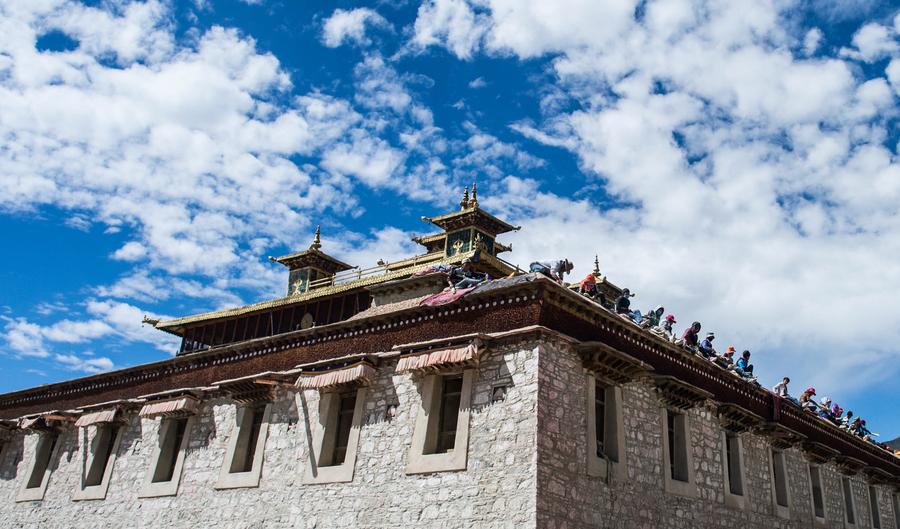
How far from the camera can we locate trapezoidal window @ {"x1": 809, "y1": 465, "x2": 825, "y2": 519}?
22125 millimetres

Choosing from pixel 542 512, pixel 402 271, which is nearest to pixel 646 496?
pixel 542 512

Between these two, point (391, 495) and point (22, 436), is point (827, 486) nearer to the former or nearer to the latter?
point (391, 495)

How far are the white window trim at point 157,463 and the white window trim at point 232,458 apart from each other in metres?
1.69

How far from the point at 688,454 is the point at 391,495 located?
22.3ft

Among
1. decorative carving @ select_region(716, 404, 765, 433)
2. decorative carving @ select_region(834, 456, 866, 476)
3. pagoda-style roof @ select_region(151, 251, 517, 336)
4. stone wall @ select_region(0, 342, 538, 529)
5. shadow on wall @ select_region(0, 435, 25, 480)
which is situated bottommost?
stone wall @ select_region(0, 342, 538, 529)

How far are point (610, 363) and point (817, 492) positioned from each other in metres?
11.1

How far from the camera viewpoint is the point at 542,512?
44.0 feet

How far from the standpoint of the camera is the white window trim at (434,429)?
587 inches

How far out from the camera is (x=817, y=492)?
887 inches

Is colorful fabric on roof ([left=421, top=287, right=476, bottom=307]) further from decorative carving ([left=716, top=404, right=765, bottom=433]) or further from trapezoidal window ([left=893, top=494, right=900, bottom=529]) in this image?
trapezoidal window ([left=893, top=494, right=900, bottom=529])

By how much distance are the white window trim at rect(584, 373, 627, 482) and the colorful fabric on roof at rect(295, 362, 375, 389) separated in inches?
190

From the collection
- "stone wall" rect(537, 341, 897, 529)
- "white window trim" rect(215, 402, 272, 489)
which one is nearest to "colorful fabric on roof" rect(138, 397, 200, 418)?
"white window trim" rect(215, 402, 272, 489)

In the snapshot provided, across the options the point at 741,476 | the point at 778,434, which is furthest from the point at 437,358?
the point at 778,434

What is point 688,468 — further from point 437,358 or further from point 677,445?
point 437,358
